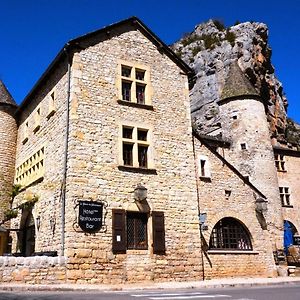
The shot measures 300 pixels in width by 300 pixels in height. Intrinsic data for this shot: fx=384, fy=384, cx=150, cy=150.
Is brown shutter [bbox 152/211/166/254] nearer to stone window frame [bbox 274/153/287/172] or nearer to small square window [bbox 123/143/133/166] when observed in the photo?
small square window [bbox 123/143/133/166]

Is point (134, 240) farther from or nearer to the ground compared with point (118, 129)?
nearer to the ground

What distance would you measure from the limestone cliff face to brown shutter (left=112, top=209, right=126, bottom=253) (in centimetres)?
1955

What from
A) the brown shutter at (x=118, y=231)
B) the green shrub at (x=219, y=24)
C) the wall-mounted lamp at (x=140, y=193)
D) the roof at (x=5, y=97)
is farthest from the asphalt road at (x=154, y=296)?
the green shrub at (x=219, y=24)

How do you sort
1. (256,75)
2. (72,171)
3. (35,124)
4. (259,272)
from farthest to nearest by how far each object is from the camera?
(256,75) → (35,124) → (259,272) → (72,171)

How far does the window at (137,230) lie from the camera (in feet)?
45.0

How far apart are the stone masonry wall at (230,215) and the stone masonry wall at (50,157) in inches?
231

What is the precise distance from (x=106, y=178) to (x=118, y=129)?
2040 millimetres

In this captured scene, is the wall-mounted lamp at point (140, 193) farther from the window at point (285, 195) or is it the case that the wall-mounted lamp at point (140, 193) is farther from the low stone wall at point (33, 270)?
the window at point (285, 195)

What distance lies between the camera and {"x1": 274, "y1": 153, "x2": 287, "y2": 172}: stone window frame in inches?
1147

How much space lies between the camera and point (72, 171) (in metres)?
13.1

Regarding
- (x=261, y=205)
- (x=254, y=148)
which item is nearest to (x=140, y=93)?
(x=261, y=205)

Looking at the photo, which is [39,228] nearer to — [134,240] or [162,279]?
[134,240]

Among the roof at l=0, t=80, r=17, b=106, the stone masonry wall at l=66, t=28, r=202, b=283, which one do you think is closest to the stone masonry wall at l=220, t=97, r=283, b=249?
the stone masonry wall at l=66, t=28, r=202, b=283

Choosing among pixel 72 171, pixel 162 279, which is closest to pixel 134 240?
pixel 162 279
